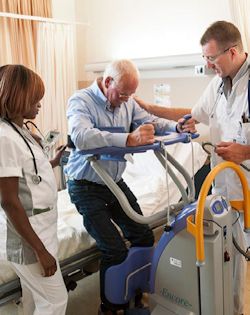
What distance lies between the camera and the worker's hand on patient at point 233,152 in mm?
1759

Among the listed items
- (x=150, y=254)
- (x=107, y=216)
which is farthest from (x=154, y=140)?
(x=150, y=254)

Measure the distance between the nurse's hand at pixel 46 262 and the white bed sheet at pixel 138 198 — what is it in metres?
0.20

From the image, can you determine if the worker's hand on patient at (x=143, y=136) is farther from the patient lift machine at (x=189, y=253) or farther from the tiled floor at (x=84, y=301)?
the tiled floor at (x=84, y=301)

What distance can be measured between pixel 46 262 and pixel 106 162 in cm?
66

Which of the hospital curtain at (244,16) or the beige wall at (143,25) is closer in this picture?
the hospital curtain at (244,16)

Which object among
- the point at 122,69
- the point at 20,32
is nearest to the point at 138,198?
the point at 122,69

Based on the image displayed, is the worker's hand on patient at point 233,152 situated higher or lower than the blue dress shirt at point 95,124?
lower

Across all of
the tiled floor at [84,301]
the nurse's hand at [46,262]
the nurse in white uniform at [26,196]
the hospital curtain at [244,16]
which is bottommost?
the tiled floor at [84,301]

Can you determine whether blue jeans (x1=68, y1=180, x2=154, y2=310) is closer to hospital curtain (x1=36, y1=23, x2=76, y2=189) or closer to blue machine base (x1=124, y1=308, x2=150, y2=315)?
blue machine base (x1=124, y1=308, x2=150, y2=315)

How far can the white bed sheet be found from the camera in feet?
6.81

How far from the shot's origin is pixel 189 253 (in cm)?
169

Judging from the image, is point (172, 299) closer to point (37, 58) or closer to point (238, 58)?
point (238, 58)

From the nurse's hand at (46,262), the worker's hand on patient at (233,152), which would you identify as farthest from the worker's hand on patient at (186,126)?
the nurse's hand at (46,262)

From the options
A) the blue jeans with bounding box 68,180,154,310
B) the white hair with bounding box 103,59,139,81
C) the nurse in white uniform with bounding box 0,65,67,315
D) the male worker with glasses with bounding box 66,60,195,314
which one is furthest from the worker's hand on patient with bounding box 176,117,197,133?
the nurse in white uniform with bounding box 0,65,67,315
